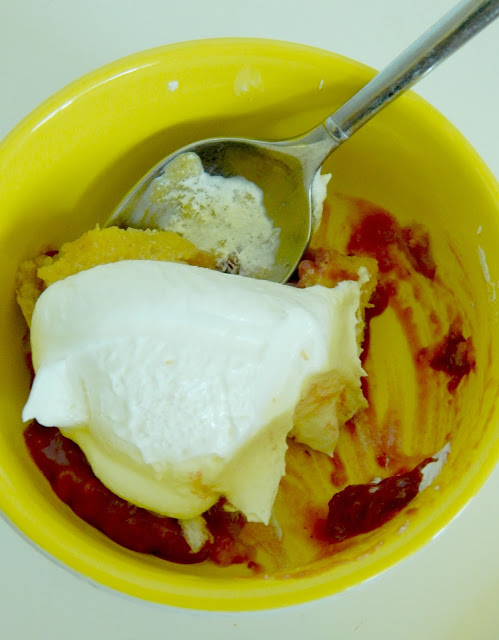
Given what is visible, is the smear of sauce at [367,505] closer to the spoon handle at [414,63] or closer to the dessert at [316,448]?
the dessert at [316,448]

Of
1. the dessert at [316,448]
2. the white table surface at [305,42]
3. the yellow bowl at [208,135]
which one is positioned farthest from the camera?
the white table surface at [305,42]

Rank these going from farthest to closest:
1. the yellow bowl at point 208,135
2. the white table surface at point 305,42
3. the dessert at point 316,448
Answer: the white table surface at point 305,42 → the dessert at point 316,448 → the yellow bowl at point 208,135

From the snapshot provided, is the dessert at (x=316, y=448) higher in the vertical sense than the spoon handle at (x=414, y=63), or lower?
lower

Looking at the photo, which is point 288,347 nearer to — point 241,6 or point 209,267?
point 209,267

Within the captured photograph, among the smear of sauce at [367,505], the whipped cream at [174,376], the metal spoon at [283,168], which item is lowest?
the smear of sauce at [367,505]

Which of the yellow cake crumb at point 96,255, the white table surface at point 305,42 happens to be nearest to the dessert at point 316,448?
the yellow cake crumb at point 96,255

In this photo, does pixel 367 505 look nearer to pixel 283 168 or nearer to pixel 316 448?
pixel 316 448

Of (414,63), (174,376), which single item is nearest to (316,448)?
(174,376)
